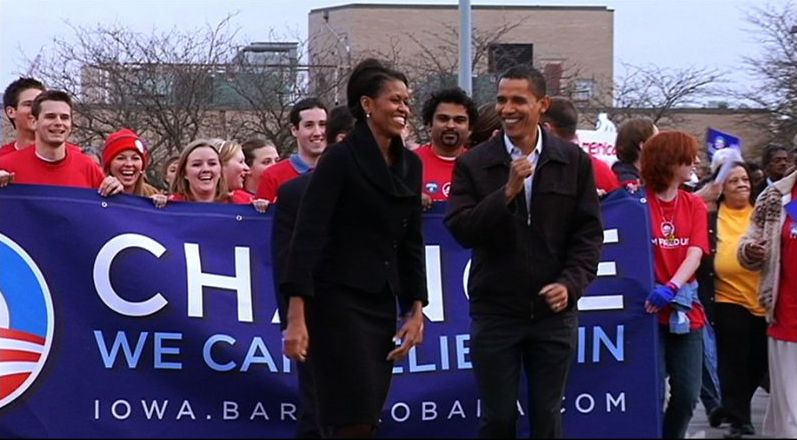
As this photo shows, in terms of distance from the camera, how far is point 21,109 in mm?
9836

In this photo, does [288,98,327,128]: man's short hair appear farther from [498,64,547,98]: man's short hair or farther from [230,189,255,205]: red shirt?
[498,64,547,98]: man's short hair

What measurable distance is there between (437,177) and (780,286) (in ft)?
6.60

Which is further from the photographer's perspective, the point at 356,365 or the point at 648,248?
the point at 648,248

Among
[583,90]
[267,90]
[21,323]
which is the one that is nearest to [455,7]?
[583,90]

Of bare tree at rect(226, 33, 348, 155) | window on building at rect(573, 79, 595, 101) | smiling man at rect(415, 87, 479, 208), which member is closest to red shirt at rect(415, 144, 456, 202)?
smiling man at rect(415, 87, 479, 208)

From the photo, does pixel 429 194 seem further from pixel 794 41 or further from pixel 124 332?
pixel 794 41

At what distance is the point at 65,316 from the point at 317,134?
6.00 feet

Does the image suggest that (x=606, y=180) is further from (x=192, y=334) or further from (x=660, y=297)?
(x=192, y=334)

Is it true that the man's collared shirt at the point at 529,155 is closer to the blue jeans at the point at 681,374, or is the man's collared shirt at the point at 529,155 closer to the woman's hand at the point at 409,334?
the woman's hand at the point at 409,334

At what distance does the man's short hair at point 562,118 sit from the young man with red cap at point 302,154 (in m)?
1.31

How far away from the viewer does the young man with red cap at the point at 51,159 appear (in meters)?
Result: 8.77

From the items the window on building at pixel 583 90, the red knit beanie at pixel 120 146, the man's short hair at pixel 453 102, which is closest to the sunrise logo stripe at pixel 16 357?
the red knit beanie at pixel 120 146

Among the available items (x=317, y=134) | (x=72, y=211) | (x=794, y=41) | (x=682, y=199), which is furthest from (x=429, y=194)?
(x=794, y=41)

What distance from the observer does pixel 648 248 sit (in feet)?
27.9
